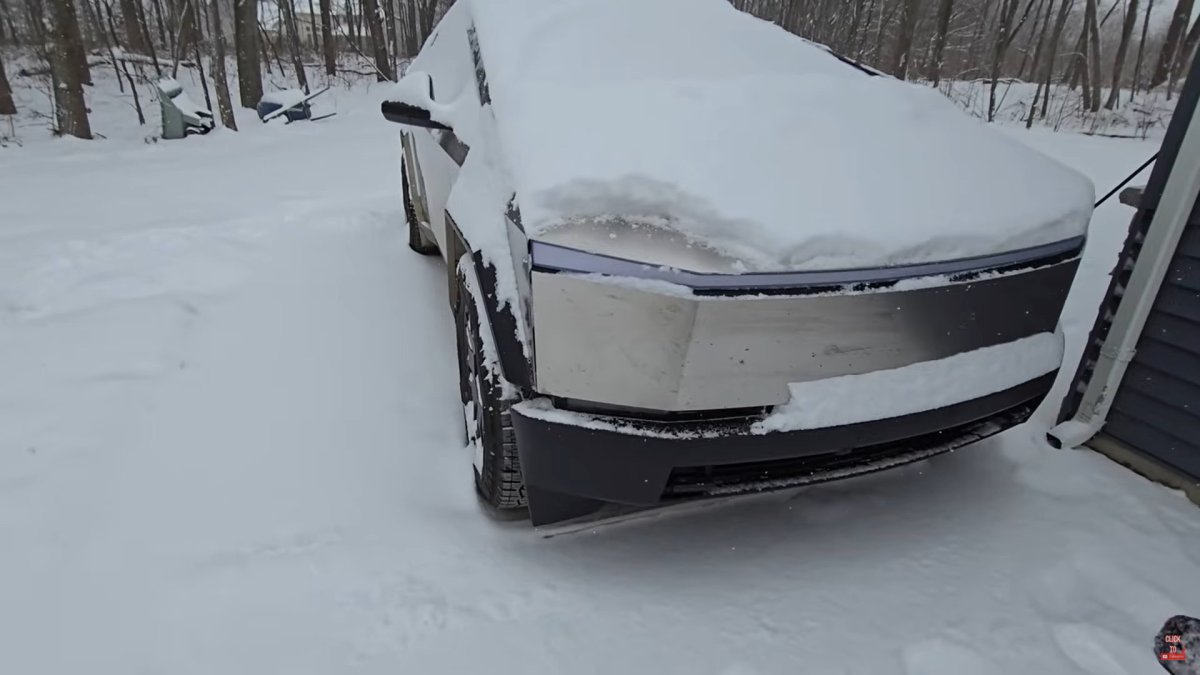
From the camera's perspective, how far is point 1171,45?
1845cm

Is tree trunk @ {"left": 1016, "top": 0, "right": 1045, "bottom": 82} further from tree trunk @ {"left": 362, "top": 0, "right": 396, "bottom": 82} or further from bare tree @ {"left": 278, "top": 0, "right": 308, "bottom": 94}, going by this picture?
bare tree @ {"left": 278, "top": 0, "right": 308, "bottom": 94}

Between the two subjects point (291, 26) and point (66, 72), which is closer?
point (66, 72)

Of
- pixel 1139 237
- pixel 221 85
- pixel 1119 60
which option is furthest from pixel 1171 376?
pixel 1119 60

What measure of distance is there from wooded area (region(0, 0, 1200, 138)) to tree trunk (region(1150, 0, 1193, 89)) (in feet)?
0.13

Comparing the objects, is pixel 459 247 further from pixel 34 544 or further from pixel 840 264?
pixel 34 544

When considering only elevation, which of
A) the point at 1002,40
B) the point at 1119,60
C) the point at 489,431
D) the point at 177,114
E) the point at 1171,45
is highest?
the point at 1171,45

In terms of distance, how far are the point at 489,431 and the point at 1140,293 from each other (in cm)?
225

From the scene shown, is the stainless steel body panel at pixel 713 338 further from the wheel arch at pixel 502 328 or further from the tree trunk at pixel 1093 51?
the tree trunk at pixel 1093 51

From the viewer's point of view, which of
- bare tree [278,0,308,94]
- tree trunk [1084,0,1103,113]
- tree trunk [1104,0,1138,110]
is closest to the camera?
tree trunk [1084,0,1103,113]

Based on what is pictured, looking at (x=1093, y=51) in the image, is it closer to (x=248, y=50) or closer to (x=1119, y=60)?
(x=1119, y=60)

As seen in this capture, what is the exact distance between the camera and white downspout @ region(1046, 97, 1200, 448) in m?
2.15

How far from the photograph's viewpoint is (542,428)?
1.65 metres

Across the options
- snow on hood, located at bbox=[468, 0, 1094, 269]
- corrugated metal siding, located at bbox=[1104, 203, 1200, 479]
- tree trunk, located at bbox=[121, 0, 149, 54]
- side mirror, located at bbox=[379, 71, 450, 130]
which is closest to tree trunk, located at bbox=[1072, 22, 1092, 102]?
corrugated metal siding, located at bbox=[1104, 203, 1200, 479]

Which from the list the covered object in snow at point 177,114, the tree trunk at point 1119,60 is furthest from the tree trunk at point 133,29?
the tree trunk at point 1119,60
